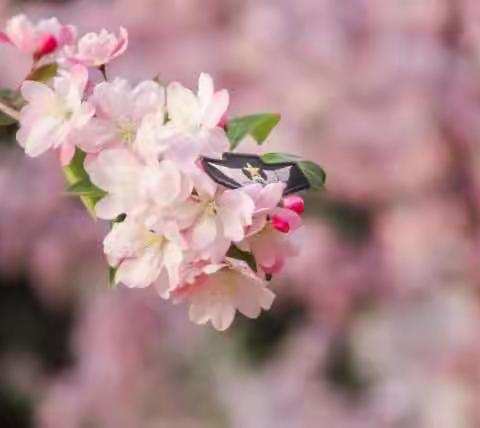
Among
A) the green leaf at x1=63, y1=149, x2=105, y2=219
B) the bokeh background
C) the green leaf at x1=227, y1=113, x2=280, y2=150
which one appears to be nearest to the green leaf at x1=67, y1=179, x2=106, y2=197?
the green leaf at x1=63, y1=149, x2=105, y2=219

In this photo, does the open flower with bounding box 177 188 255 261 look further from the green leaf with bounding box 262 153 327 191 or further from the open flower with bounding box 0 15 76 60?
the open flower with bounding box 0 15 76 60

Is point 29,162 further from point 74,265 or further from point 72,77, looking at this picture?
point 72,77

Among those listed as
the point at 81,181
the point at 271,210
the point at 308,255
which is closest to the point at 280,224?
the point at 271,210

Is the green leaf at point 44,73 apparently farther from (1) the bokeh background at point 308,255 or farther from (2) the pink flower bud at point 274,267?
(1) the bokeh background at point 308,255

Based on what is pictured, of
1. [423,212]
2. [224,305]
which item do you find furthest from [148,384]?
[224,305]

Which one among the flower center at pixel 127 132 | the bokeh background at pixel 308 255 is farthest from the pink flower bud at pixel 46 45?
the bokeh background at pixel 308 255

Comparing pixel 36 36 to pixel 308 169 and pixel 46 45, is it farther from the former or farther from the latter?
pixel 308 169
